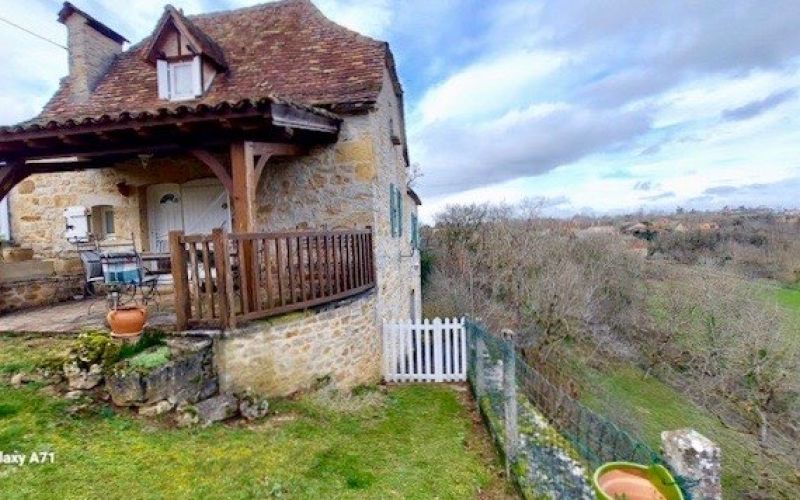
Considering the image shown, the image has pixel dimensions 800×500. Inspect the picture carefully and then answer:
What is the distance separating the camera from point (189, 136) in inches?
224

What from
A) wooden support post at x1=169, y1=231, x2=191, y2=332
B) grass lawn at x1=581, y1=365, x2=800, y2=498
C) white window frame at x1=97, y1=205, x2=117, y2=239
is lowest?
grass lawn at x1=581, y1=365, x2=800, y2=498

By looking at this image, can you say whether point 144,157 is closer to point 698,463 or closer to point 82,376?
point 82,376

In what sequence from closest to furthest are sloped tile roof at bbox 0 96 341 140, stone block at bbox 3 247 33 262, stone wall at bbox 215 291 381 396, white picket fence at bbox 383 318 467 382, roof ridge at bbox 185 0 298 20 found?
stone wall at bbox 215 291 381 396, sloped tile roof at bbox 0 96 341 140, white picket fence at bbox 383 318 467 382, stone block at bbox 3 247 33 262, roof ridge at bbox 185 0 298 20

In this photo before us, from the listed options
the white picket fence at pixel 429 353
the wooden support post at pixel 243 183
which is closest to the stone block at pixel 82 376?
the wooden support post at pixel 243 183

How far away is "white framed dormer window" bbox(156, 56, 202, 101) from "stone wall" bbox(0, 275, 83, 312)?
13.4 ft

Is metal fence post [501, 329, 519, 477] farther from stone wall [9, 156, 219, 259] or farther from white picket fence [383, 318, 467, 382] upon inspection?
stone wall [9, 156, 219, 259]

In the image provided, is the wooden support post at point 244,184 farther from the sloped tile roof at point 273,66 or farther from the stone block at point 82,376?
the sloped tile roof at point 273,66

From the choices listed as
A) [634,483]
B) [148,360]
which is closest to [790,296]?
[634,483]

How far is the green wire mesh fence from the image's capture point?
2.94m

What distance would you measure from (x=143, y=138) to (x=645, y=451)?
6.59 m

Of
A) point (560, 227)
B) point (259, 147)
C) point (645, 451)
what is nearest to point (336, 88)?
point (259, 147)

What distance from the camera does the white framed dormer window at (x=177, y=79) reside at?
27.0 feet

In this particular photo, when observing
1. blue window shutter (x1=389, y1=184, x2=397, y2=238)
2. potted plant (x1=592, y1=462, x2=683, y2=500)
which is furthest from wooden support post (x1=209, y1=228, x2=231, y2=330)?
blue window shutter (x1=389, y1=184, x2=397, y2=238)

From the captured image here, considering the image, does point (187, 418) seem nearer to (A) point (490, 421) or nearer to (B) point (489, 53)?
(A) point (490, 421)
